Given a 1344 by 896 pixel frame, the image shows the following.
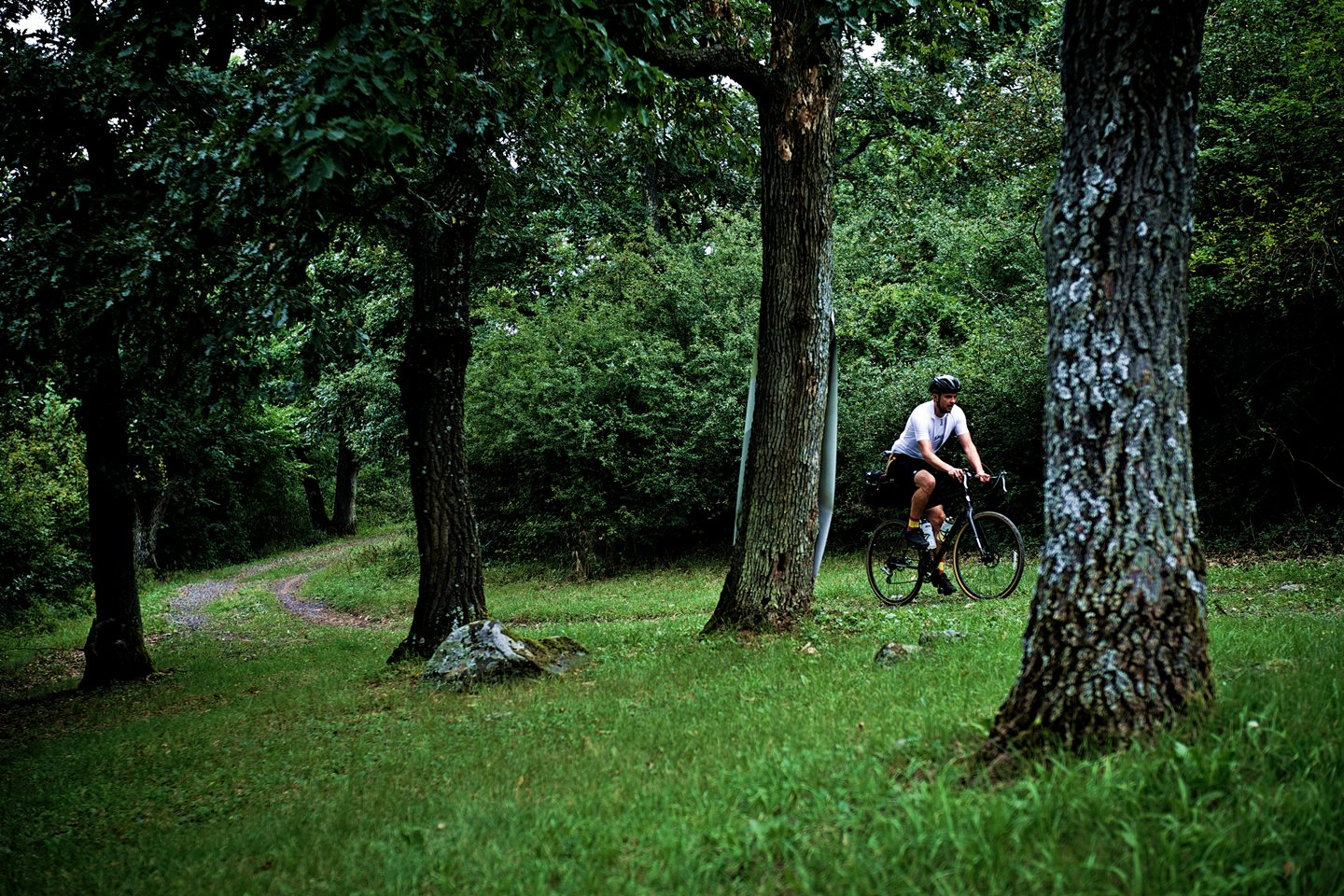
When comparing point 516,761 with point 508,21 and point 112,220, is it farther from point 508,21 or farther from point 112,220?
point 112,220

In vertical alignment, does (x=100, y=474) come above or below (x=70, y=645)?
above

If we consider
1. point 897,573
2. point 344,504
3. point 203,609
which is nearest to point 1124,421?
point 897,573

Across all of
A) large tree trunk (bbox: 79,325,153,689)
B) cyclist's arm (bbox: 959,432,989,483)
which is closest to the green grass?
cyclist's arm (bbox: 959,432,989,483)

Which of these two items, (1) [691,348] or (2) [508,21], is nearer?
(2) [508,21]

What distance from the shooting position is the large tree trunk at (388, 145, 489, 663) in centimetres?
913

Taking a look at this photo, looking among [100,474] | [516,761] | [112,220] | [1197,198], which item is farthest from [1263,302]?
[100,474]

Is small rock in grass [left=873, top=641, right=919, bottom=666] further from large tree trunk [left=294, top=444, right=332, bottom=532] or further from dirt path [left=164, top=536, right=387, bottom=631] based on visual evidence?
large tree trunk [left=294, top=444, right=332, bottom=532]

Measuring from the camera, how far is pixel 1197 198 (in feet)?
41.7

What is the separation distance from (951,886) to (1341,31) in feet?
37.7

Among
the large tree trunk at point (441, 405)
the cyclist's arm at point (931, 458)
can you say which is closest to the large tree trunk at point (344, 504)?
the large tree trunk at point (441, 405)

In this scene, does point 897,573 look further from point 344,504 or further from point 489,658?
point 344,504

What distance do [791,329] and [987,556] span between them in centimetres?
374

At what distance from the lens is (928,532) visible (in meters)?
9.55

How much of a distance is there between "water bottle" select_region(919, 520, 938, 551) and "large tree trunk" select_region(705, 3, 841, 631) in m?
2.34
